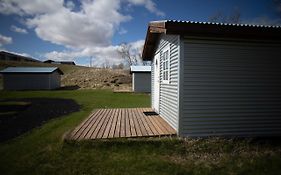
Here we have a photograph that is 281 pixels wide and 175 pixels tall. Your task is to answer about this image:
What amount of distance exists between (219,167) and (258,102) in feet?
9.14

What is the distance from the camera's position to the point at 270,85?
5660 mm

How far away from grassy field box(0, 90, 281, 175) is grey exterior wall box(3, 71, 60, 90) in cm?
2724

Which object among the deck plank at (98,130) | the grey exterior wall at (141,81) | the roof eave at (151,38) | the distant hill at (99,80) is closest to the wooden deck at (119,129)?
the deck plank at (98,130)

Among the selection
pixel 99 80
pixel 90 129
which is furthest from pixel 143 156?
pixel 99 80

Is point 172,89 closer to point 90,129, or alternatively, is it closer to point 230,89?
point 230,89

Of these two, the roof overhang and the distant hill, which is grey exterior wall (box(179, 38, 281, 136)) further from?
the distant hill

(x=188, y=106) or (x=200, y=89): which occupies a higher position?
(x=200, y=89)

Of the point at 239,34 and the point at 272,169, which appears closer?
the point at 272,169

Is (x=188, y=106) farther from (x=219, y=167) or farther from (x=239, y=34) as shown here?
(x=239, y=34)

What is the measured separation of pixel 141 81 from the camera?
2464cm

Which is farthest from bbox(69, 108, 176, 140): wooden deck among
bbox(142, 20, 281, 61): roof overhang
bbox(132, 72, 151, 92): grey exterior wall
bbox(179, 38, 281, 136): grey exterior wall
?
bbox(132, 72, 151, 92): grey exterior wall

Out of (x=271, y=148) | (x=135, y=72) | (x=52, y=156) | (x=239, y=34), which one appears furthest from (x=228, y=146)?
(x=135, y=72)

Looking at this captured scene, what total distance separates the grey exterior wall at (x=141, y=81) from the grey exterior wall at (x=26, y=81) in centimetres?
Result: 1495

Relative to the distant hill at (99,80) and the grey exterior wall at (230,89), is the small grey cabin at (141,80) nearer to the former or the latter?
the distant hill at (99,80)
